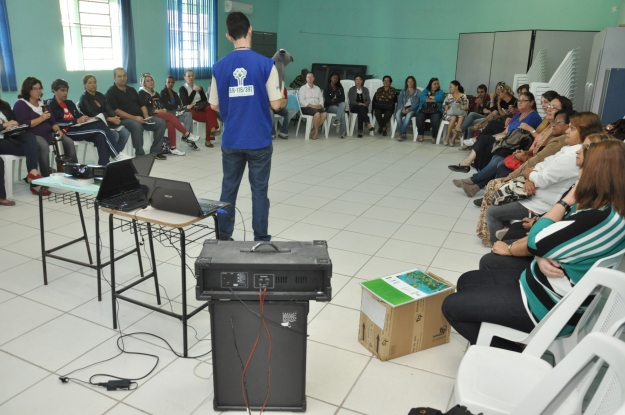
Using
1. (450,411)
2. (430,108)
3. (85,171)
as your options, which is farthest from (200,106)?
(450,411)

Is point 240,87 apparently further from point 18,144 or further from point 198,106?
point 198,106

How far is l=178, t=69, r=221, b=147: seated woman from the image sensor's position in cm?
746

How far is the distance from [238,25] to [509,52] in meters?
6.57

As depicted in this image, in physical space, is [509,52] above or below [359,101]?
above

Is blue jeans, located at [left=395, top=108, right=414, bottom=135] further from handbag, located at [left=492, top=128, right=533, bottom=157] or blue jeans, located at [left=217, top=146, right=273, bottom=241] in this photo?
blue jeans, located at [left=217, top=146, right=273, bottom=241]

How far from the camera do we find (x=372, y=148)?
7.76 metres

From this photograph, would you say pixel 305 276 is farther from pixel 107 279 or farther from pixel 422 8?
pixel 422 8

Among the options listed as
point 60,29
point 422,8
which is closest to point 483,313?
point 60,29

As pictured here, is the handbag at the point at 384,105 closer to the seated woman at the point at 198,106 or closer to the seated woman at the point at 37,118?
the seated woman at the point at 198,106

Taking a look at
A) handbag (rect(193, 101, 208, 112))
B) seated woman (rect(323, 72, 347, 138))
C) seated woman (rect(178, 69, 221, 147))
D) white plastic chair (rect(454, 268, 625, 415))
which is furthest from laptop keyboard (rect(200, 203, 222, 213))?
seated woman (rect(323, 72, 347, 138))

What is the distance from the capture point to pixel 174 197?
7.46 ft

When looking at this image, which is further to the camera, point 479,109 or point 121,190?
point 479,109

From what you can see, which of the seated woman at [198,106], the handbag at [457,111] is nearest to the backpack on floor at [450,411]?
the seated woman at [198,106]

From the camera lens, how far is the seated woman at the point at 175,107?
7105 millimetres
